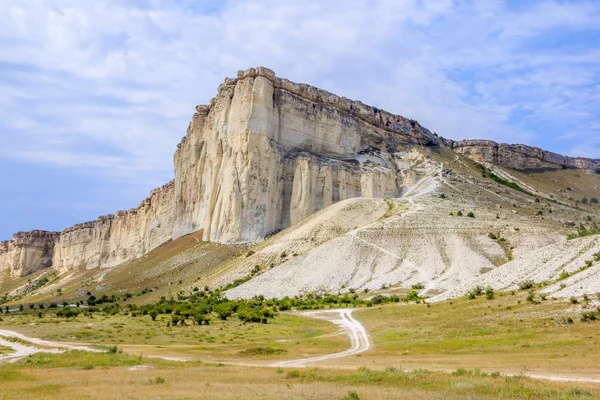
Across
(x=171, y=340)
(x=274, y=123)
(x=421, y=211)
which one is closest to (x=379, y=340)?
(x=171, y=340)

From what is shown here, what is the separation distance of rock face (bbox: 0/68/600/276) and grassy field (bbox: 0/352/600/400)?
2383 inches

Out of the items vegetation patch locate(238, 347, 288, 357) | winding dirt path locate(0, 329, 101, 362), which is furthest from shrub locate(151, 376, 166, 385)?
winding dirt path locate(0, 329, 101, 362)

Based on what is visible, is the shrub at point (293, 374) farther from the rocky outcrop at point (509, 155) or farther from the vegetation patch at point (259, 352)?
the rocky outcrop at point (509, 155)

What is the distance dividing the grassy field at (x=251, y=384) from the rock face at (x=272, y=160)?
199 feet

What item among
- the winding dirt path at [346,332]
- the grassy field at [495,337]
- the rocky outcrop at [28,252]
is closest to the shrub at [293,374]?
the winding dirt path at [346,332]

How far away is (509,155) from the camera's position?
132625 millimetres

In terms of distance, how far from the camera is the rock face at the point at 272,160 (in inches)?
3364

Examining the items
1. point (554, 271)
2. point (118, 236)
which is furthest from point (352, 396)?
point (118, 236)

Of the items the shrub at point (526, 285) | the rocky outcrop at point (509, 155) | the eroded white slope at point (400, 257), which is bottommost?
the shrub at point (526, 285)

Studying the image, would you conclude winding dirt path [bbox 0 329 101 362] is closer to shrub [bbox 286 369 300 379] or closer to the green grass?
the green grass

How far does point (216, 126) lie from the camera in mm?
96125

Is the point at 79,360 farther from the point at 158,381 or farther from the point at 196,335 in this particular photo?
the point at 196,335

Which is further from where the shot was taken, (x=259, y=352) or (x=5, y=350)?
(x=5, y=350)

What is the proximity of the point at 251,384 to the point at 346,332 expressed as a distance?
19.5m
